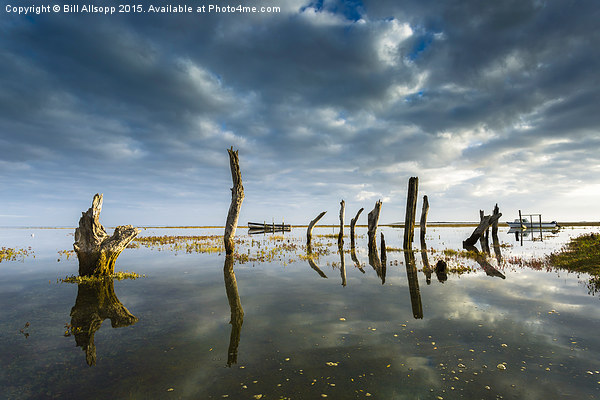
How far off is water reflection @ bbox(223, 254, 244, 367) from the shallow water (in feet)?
0.19

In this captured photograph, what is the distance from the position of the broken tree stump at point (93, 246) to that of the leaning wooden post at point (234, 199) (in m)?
7.37

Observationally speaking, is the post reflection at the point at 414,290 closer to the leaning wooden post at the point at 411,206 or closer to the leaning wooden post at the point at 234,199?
the leaning wooden post at the point at 411,206

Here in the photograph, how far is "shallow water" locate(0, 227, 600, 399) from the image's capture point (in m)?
4.16

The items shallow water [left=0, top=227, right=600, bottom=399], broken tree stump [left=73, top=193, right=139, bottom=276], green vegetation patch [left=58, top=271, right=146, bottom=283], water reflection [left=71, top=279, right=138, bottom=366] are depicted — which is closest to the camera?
shallow water [left=0, top=227, right=600, bottom=399]

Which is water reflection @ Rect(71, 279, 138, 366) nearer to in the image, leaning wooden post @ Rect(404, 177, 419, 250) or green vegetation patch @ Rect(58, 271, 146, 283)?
green vegetation patch @ Rect(58, 271, 146, 283)

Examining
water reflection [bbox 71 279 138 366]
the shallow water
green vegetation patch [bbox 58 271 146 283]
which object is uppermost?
green vegetation patch [bbox 58 271 146 283]

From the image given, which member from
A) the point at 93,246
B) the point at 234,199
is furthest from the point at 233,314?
the point at 234,199

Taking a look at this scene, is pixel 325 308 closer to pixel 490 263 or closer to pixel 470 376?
pixel 470 376

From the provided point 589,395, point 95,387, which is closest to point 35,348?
point 95,387

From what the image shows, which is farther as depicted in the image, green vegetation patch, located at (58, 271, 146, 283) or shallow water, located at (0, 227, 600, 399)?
green vegetation patch, located at (58, 271, 146, 283)

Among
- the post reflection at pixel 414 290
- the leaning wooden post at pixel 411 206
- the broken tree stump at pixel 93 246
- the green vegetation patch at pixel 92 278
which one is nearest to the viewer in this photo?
the post reflection at pixel 414 290

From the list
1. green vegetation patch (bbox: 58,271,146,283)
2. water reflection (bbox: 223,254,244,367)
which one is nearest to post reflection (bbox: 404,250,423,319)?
water reflection (bbox: 223,254,244,367)

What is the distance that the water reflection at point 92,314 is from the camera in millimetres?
5824

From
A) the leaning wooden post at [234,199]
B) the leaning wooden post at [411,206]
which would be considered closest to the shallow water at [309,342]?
the leaning wooden post at [234,199]
